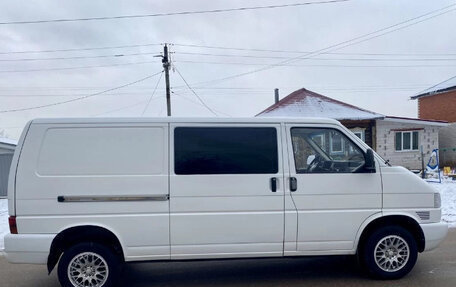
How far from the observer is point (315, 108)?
2358 centimetres

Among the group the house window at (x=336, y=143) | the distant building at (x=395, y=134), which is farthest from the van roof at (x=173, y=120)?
the distant building at (x=395, y=134)

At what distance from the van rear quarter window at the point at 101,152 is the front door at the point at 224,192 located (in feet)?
0.90

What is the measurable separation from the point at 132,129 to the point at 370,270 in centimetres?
349

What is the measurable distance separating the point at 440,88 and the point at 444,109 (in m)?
1.51

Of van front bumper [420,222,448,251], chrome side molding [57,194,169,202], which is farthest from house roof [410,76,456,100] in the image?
chrome side molding [57,194,169,202]

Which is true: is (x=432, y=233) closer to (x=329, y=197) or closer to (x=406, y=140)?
(x=329, y=197)

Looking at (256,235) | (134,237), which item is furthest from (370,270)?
(134,237)

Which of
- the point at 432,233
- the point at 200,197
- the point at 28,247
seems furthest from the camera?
the point at 432,233

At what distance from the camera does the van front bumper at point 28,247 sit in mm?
4371

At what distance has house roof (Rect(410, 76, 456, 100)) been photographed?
26042mm

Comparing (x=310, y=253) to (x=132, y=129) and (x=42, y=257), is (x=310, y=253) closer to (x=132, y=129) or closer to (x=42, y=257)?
(x=132, y=129)

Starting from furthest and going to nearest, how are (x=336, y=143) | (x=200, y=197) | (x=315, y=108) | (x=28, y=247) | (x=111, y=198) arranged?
(x=315, y=108) < (x=336, y=143) < (x=200, y=197) < (x=111, y=198) < (x=28, y=247)

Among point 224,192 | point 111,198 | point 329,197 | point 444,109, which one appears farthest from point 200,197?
point 444,109

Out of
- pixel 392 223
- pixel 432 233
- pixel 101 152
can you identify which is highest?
pixel 101 152
